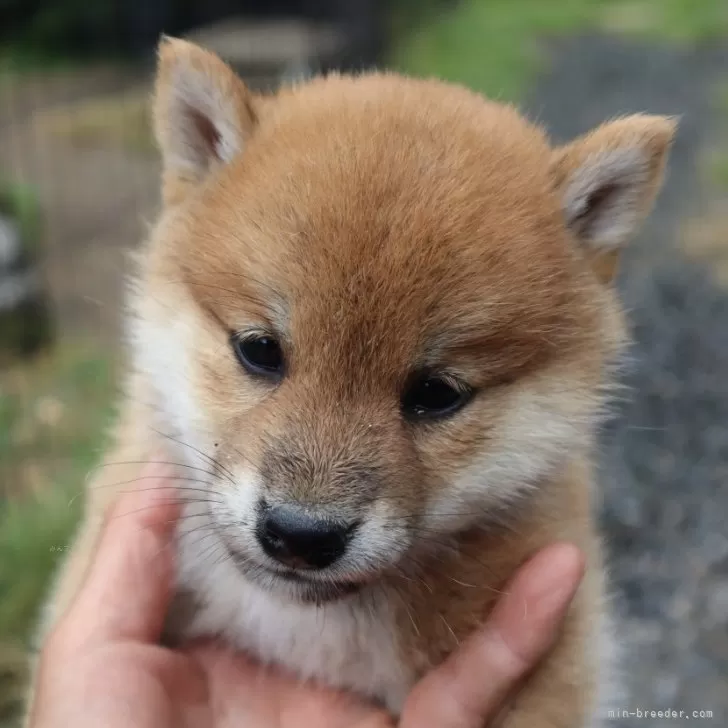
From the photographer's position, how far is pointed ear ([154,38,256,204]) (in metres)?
2.01

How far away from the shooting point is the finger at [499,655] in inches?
74.0

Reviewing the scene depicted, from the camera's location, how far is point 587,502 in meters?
2.34

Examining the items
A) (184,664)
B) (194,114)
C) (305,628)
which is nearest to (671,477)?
(305,628)

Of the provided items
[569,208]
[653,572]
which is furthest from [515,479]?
[653,572]

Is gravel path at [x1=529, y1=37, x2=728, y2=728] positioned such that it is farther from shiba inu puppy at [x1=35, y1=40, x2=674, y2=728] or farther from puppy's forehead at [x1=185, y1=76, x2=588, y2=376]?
puppy's forehead at [x1=185, y1=76, x2=588, y2=376]

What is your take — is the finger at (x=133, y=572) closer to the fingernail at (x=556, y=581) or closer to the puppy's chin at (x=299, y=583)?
the puppy's chin at (x=299, y=583)

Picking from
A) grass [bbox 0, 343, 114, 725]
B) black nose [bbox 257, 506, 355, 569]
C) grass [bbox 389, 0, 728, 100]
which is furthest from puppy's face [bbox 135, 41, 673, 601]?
grass [bbox 389, 0, 728, 100]

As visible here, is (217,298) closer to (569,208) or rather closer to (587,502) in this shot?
(569,208)

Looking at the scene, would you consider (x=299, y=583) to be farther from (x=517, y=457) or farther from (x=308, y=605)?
(x=517, y=457)

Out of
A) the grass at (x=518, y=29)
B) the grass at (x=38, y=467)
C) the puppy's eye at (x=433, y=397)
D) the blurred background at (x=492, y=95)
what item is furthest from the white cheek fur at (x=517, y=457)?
the grass at (x=518, y=29)

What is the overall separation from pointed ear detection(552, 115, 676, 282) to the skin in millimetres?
763

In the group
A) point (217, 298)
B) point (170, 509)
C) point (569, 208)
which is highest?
point (569, 208)

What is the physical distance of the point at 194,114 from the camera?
6.95 feet

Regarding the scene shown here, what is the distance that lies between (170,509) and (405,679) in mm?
732
